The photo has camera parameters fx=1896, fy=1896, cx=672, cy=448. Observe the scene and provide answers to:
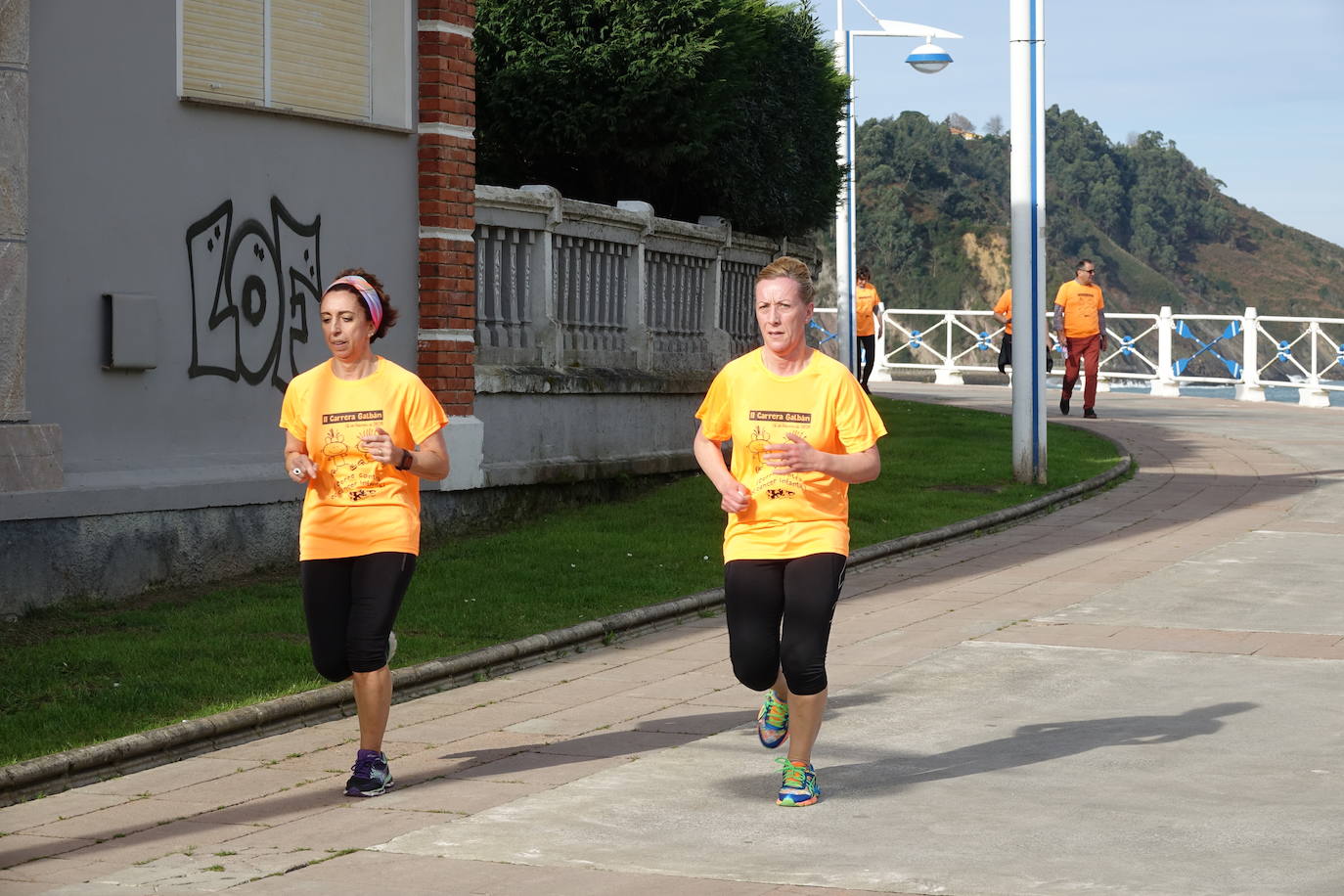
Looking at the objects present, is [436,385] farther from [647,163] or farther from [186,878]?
[186,878]

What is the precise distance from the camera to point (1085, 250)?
140 m

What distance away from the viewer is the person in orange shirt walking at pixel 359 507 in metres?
6.60

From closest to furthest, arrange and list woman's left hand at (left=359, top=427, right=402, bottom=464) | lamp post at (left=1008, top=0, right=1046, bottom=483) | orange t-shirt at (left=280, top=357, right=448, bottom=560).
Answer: woman's left hand at (left=359, top=427, right=402, bottom=464) → orange t-shirt at (left=280, top=357, right=448, bottom=560) → lamp post at (left=1008, top=0, right=1046, bottom=483)

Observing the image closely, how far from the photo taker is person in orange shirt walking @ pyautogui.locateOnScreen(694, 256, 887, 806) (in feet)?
20.7

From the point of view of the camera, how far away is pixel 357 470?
6.65 m

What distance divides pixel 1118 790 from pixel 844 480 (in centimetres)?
145

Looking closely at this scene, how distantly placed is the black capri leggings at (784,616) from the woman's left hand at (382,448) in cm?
120

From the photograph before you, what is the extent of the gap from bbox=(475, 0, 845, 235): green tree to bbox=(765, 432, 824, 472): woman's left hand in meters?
10.4

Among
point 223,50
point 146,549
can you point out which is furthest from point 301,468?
point 223,50

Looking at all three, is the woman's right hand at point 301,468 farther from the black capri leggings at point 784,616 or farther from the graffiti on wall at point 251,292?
the graffiti on wall at point 251,292

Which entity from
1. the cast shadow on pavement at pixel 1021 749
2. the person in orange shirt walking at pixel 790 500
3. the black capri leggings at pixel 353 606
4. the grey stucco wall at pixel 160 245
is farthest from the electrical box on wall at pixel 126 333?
the cast shadow on pavement at pixel 1021 749

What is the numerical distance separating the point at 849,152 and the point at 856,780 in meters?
19.7

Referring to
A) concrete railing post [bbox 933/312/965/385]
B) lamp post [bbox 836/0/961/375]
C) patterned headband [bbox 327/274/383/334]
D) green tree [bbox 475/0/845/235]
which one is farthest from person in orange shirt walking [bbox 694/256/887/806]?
concrete railing post [bbox 933/312/965/385]

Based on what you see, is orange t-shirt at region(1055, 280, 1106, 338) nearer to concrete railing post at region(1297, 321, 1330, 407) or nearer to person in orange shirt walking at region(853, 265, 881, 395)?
person in orange shirt walking at region(853, 265, 881, 395)
